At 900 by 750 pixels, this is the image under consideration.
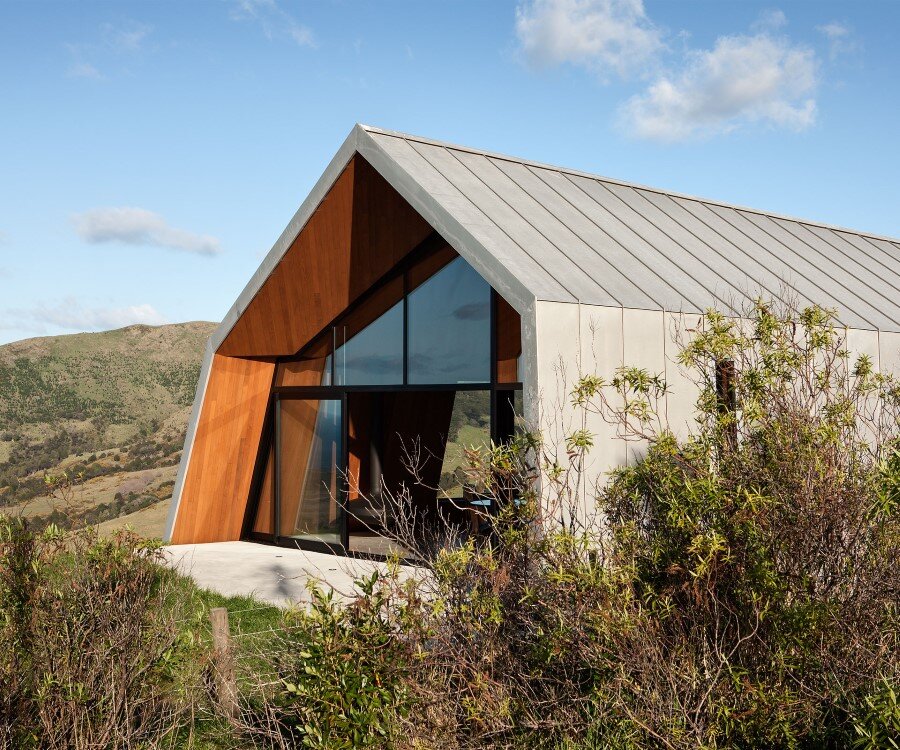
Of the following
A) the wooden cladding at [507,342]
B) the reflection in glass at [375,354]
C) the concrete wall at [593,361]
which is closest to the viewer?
the concrete wall at [593,361]

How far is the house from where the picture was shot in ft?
24.3

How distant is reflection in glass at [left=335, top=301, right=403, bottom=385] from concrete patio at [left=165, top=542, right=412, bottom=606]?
216cm

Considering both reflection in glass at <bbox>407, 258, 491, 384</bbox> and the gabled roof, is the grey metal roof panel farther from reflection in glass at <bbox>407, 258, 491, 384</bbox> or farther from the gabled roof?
reflection in glass at <bbox>407, 258, 491, 384</bbox>

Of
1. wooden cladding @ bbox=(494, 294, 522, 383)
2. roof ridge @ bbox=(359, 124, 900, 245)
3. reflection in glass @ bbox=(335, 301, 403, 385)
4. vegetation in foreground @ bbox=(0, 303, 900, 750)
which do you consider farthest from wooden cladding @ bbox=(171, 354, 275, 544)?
vegetation in foreground @ bbox=(0, 303, 900, 750)

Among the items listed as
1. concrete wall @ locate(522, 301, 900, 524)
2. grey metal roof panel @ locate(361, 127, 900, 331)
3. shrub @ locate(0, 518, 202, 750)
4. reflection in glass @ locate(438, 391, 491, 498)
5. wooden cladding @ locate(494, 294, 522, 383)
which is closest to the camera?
shrub @ locate(0, 518, 202, 750)

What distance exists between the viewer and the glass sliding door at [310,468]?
36.9 ft

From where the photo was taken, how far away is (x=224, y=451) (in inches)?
456

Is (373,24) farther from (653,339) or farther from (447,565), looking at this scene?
(447,565)

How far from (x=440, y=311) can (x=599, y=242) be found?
1836 millimetres

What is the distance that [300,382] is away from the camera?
11.6m

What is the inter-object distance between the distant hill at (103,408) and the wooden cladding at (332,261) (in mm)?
13346

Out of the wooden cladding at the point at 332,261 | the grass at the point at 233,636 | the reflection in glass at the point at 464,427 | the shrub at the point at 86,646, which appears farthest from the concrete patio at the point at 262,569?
the shrub at the point at 86,646

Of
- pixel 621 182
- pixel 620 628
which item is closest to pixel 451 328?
pixel 621 182

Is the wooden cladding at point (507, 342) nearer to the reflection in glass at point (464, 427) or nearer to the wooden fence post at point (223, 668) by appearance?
the reflection in glass at point (464, 427)
